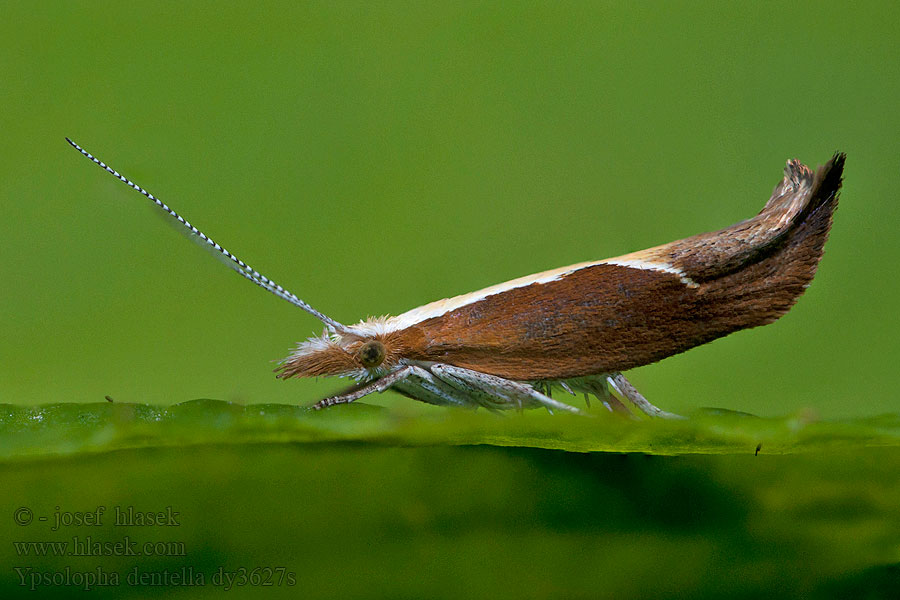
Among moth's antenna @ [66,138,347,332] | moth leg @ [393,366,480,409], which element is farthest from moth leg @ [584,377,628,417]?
moth's antenna @ [66,138,347,332]

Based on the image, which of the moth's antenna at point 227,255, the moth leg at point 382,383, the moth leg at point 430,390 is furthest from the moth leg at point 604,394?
the moth's antenna at point 227,255

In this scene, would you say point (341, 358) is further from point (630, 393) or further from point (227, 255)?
point (630, 393)

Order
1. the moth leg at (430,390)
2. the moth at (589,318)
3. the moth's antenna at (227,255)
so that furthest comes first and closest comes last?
1. the moth leg at (430,390)
2. the moth at (589,318)
3. the moth's antenna at (227,255)

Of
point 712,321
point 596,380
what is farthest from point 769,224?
point 596,380

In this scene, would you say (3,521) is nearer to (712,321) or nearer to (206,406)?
(206,406)

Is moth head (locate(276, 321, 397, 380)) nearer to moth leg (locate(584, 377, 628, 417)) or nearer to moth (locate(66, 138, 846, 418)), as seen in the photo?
moth (locate(66, 138, 846, 418))

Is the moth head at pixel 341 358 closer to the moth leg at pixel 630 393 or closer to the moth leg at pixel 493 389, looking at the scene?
the moth leg at pixel 493 389

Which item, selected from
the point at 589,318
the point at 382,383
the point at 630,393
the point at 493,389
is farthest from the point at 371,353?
the point at 630,393
